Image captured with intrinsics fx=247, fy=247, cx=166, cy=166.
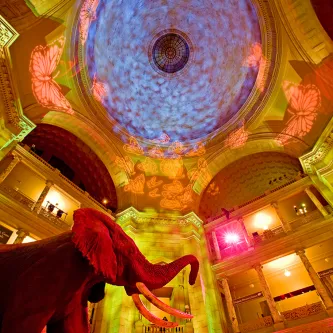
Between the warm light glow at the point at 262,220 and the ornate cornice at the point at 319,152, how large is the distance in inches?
141

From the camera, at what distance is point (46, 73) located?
41.7 feet

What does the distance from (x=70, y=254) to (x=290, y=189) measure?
13.9m

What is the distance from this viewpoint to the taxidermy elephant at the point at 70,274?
89.7 inches

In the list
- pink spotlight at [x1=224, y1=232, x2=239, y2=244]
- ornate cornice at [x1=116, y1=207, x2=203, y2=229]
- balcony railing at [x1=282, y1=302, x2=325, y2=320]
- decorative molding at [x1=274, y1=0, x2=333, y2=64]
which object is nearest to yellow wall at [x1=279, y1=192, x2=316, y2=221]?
pink spotlight at [x1=224, y1=232, x2=239, y2=244]

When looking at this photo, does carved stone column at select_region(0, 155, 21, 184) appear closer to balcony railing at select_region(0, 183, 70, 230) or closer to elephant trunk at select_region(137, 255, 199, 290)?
balcony railing at select_region(0, 183, 70, 230)

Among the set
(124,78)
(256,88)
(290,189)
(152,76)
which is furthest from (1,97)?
(290,189)

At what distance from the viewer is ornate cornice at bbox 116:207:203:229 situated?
47.6ft

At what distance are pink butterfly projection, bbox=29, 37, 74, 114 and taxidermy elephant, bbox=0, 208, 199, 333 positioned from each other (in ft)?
37.6

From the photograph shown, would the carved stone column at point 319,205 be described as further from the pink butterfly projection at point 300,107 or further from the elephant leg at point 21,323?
the elephant leg at point 21,323

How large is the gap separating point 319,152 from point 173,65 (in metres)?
11.2

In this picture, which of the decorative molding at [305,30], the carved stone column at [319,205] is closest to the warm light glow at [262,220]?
the carved stone column at [319,205]

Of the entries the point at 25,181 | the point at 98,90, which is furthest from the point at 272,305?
the point at 98,90

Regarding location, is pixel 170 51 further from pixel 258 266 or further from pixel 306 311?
pixel 306 311

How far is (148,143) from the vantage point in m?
17.6
